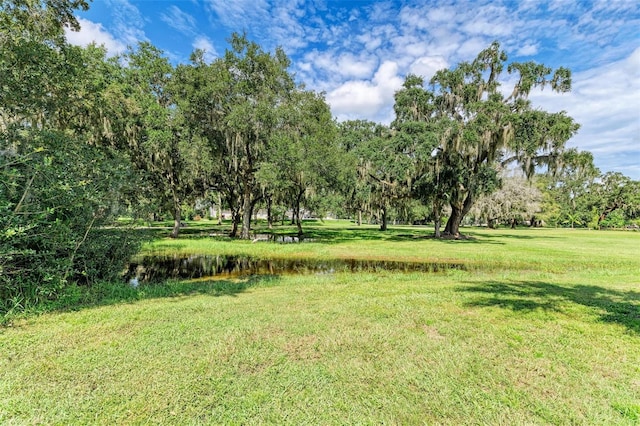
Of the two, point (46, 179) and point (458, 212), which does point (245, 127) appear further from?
point (458, 212)

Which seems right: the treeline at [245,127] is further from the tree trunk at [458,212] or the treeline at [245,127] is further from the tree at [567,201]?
the tree at [567,201]

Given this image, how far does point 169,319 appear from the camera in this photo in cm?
488

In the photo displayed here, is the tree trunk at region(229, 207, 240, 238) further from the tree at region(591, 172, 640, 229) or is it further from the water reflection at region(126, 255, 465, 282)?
the tree at region(591, 172, 640, 229)

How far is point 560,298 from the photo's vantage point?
6293 mm

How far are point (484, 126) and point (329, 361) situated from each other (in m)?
19.9

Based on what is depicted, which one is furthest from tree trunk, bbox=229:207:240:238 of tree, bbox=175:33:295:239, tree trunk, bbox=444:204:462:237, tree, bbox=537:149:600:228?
tree, bbox=537:149:600:228

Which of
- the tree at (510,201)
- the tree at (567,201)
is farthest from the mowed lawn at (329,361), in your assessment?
the tree at (567,201)

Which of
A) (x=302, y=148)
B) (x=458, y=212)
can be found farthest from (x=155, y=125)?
(x=458, y=212)

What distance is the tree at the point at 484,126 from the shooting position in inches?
747

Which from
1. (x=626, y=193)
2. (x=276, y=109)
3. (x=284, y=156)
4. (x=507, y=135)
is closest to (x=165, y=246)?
(x=284, y=156)

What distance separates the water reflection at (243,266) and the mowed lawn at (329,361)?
13.7ft

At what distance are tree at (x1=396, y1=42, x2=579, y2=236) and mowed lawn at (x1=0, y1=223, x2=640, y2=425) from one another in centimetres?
1514

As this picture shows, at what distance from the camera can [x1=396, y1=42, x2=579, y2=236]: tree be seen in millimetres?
18969

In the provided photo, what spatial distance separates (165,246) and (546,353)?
1722 cm
